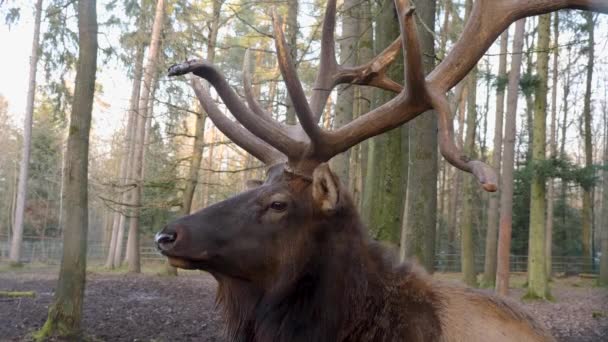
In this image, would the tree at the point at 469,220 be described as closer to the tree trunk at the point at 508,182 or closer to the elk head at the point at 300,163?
the tree trunk at the point at 508,182

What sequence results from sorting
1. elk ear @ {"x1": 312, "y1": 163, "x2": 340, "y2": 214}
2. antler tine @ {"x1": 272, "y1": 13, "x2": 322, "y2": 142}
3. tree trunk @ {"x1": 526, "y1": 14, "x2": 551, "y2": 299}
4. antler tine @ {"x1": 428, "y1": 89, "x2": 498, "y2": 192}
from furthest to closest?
tree trunk @ {"x1": 526, "y1": 14, "x2": 551, "y2": 299}, elk ear @ {"x1": 312, "y1": 163, "x2": 340, "y2": 214}, antler tine @ {"x1": 272, "y1": 13, "x2": 322, "y2": 142}, antler tine @ {"x1": 428, "y1": 89, "x2": 498, "y2": 192}

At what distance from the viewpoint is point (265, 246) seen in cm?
383

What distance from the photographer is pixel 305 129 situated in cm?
401

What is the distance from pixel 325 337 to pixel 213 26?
784 inches

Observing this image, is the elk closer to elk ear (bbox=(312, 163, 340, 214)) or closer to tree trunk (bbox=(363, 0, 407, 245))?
elk ear (bbox=(312, 163, 340, 214))

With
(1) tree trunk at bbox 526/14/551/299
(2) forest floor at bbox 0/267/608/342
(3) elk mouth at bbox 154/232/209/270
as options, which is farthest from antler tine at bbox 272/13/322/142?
(1) tree trunk at bbox 526/14/551/299

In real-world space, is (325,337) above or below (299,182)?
below

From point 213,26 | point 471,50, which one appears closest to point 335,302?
point 471,50

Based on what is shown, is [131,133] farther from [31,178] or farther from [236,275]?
[236,275]

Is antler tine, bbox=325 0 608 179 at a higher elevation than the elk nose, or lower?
higher

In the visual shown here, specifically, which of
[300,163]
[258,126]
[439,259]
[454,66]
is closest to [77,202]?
[258,126]

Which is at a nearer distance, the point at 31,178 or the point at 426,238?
the point at 426,238

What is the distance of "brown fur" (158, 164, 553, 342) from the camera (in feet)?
11.8

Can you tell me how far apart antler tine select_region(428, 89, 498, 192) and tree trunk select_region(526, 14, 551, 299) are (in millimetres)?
13726
